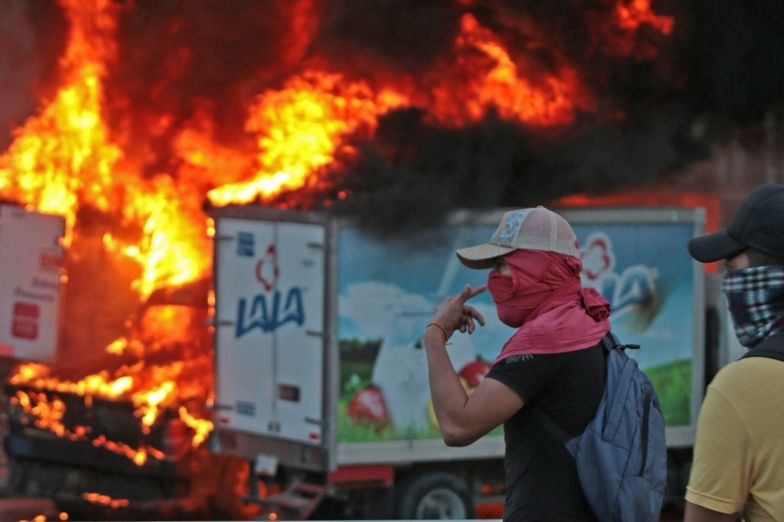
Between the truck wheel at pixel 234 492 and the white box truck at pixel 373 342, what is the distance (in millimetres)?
448

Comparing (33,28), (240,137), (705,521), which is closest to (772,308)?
(705,521)

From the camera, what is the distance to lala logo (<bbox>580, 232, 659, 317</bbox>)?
31.6 ft

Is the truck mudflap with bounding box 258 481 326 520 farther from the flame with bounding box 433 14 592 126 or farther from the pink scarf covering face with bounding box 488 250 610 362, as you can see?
the pink scarf covering face with bounding box 488 250 610 362

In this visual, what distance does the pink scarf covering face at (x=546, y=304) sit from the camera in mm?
3064

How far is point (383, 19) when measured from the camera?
474 inches

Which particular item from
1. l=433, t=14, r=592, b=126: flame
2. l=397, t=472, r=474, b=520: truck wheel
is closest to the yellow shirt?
l=397, t=472, r=474, b=520: truck wheel

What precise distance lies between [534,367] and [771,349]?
2.33 ft

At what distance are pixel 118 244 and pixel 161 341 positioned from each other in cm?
207

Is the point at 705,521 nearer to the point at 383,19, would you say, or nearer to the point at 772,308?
the point at 772,308

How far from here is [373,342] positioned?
9070 millimetres

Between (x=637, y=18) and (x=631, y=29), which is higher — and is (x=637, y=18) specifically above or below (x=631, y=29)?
above

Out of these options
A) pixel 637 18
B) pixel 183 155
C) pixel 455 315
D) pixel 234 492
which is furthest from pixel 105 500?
pixel 455 315

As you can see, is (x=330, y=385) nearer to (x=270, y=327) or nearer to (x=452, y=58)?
(x=270, y=327)

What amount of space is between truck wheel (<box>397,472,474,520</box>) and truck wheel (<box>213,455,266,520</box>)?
53.1 inches
